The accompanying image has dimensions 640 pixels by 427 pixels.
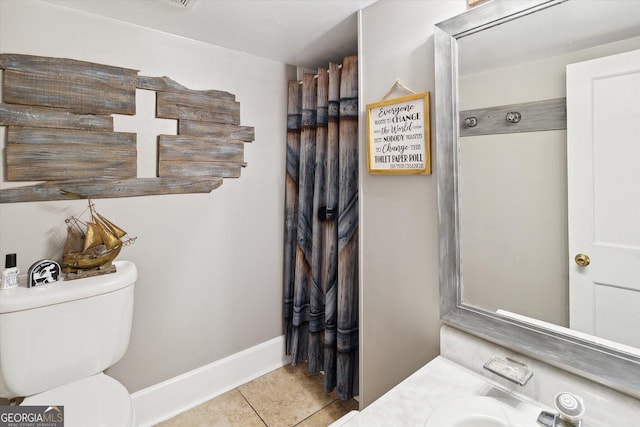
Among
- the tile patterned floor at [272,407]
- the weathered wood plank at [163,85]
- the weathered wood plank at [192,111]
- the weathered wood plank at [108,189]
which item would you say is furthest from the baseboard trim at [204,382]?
the weathered wood plank at [163,85]

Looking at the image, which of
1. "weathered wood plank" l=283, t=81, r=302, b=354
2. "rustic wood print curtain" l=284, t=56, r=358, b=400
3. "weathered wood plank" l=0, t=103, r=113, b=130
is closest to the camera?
"weathered wood plank" l=0, t=103, r=113, b=130

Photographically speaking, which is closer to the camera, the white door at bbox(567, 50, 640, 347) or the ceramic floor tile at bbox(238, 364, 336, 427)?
the white door at bbox(567, 50, 640, 347)

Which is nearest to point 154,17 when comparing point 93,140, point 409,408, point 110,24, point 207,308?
point 110,24

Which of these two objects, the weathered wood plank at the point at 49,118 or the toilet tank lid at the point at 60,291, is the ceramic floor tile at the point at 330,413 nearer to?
the toilet tank lid at the point at 60,291

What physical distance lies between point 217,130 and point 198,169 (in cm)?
28

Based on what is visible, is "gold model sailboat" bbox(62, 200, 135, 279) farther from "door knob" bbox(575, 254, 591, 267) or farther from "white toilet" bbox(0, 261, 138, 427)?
"door knob" bbox(575, 254, 591, 267)

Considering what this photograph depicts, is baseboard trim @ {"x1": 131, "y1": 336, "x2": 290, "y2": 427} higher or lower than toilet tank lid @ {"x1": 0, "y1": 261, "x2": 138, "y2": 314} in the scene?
lower

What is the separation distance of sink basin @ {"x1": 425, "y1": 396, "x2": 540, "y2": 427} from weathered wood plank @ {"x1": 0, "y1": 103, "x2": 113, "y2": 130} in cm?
189

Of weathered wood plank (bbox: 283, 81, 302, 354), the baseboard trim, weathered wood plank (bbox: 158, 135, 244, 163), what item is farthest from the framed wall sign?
the baseboard trim

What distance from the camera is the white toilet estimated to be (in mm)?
1161

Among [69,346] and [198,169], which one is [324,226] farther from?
[69,346]

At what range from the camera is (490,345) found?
103 cm

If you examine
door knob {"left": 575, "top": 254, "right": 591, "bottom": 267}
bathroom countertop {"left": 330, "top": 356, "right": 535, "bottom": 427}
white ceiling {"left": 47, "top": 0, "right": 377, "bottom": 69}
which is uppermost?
white ceiling {"left": 47, "top": 0, "right": 377, "bottom": 69}

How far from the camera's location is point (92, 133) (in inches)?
59.7
